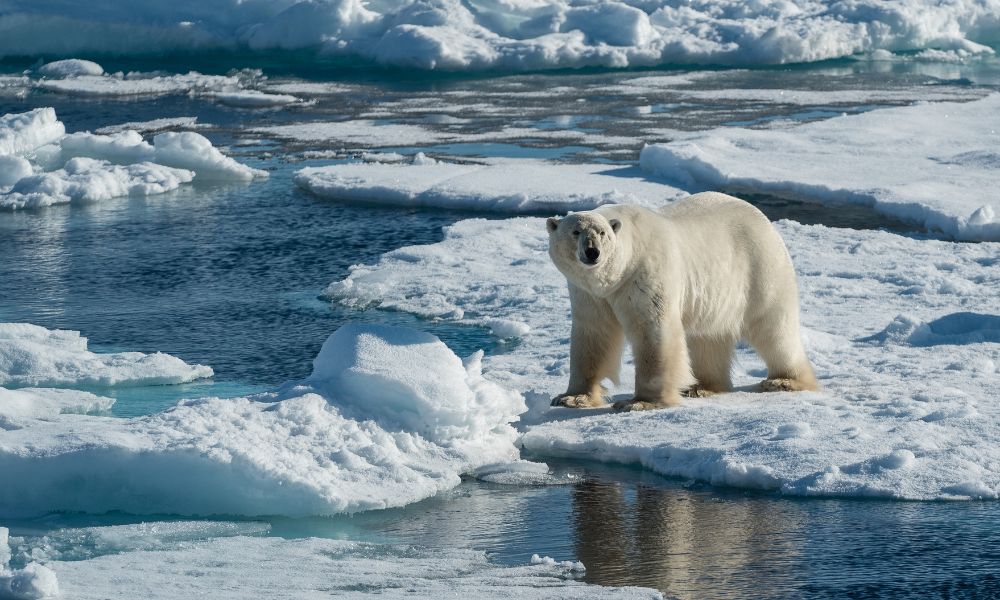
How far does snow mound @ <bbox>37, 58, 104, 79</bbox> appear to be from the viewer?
21.8 meters

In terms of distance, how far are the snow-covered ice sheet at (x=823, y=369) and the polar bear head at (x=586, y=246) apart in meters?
0.59

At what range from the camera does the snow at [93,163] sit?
473 inches

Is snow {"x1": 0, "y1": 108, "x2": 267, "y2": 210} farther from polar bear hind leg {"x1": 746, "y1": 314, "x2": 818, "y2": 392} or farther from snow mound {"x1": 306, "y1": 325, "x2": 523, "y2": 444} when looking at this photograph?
polar bear hind leg {"x1": 746, "y1": 314, "x2": 818, "y2": 392}

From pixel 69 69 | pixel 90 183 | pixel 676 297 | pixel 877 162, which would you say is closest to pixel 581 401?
pixel 676 297

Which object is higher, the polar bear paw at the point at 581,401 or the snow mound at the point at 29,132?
the snow mound at the point at 29,132

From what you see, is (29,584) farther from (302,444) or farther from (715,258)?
(715,258)

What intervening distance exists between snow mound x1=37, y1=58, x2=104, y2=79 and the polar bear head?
60.2 feet

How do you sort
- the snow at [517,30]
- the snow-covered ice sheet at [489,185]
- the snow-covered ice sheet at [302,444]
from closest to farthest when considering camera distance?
1. the snow-covered ice sheet at [302,444]
2. the snow-covered ice sheet at [489,185]
3. the snow at [517,30]

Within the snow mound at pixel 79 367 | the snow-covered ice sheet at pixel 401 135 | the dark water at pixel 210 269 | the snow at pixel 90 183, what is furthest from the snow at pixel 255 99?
the snow mound at pixel 79 367

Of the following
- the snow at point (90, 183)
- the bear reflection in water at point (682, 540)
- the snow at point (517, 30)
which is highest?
the snow at point (517, 30)

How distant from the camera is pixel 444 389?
4.75 m

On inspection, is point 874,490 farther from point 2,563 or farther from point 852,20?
point 852,20

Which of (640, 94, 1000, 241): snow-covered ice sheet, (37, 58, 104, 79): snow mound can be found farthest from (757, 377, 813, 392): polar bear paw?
(37, 58, 104, 79): snow mound

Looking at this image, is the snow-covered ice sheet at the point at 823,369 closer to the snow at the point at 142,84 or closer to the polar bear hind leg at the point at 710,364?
the polar bear hind leg at the point at 710,364
